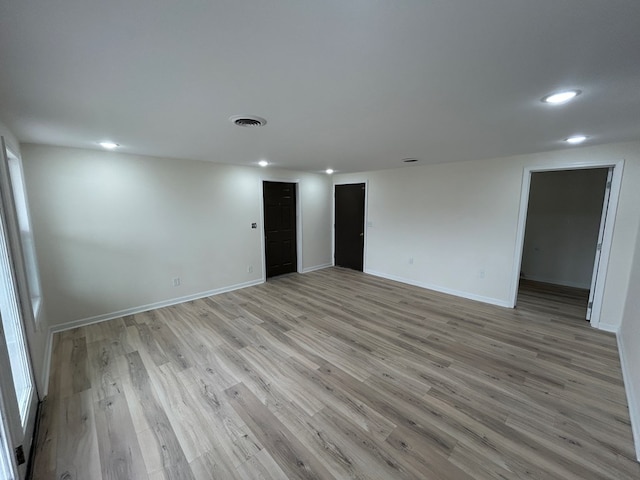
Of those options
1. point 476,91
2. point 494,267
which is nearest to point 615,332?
point 494,267

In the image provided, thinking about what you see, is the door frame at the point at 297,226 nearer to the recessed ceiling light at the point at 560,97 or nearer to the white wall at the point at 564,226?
the recessed ceiling light at the point at 560,97

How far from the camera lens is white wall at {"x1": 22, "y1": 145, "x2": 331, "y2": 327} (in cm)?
302

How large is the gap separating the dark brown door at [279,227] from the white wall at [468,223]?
65.4 inches

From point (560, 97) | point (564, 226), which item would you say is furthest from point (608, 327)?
point (560, 97)

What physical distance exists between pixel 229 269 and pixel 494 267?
4.37m

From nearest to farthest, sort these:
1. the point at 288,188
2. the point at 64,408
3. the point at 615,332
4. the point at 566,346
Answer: the point at 64,408
the point at 566,346
the point at 615,332
the point at 288,188

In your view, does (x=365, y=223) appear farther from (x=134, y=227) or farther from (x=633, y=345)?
(x=134, y=227)

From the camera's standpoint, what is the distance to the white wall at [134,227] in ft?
9.89

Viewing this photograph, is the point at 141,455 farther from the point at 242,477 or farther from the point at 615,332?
the point at 615,332

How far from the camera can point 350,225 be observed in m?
5.92

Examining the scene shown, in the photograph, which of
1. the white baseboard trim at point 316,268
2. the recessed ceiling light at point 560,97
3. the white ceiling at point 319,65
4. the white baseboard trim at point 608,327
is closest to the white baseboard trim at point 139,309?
the white baseboard trim at point 316,268

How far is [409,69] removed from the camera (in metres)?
1.27

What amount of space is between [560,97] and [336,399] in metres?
2.60

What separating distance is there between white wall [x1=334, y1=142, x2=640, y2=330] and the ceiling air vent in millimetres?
3419
